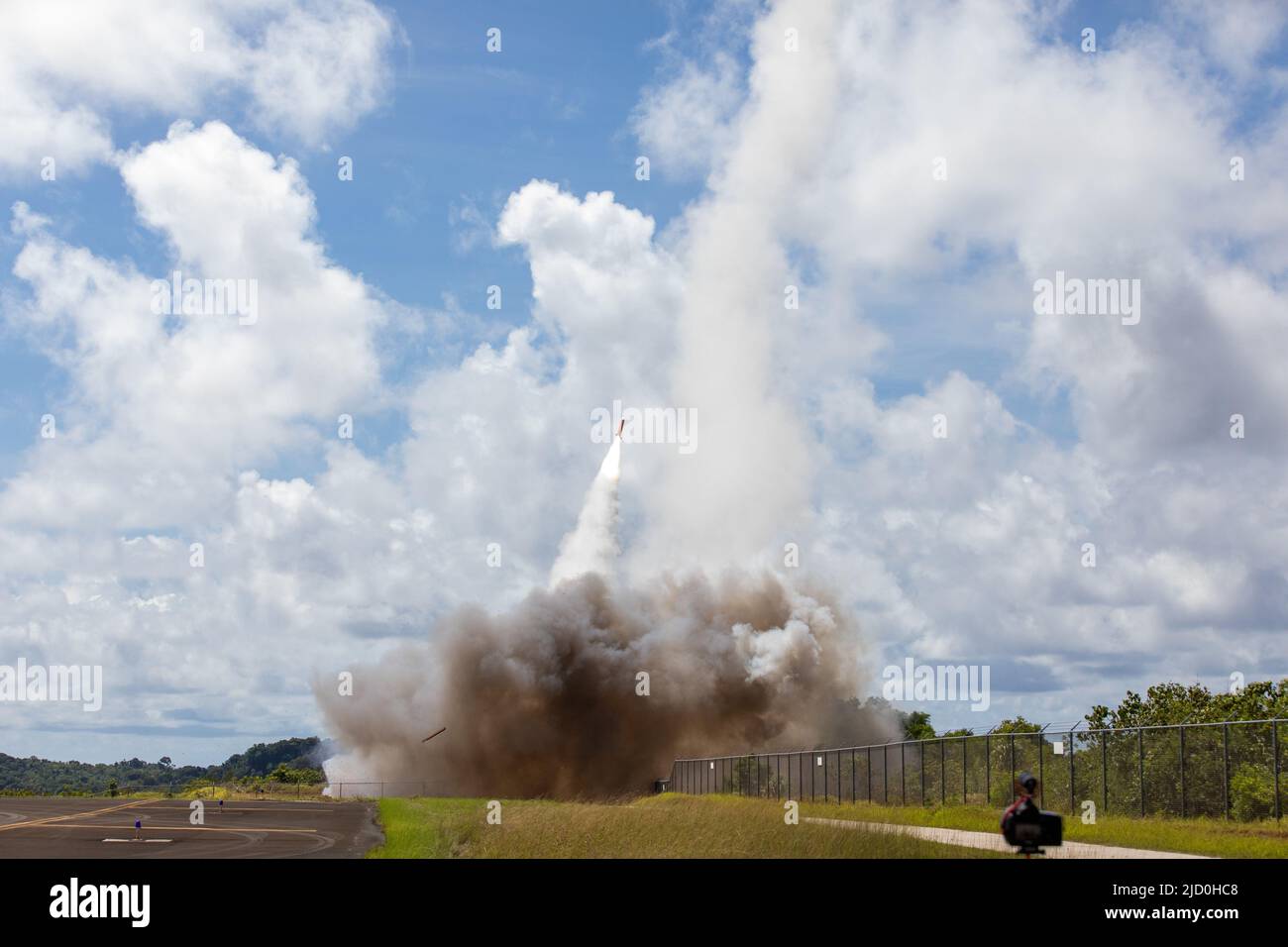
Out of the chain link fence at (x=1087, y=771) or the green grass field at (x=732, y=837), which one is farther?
the chain link fence at (x=1087, y=771)

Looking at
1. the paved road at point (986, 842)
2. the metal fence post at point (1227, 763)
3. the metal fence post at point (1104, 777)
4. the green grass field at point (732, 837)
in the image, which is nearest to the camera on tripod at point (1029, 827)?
the paved road at point (986, 842)

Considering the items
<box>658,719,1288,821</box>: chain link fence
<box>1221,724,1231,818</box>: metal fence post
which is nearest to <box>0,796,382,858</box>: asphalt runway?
<box>658,719,1288,821</box>: chain link fence

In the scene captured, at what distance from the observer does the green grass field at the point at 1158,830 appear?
28141 millimetres

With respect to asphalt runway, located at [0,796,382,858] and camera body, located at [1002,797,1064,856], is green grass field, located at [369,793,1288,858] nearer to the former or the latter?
asphalt runway, located at [0,796,382,858]

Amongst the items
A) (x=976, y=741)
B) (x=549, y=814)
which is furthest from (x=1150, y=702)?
(x=549, y=814)

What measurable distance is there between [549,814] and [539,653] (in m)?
41.6

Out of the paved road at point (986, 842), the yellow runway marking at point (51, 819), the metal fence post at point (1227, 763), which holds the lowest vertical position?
the yellow runway marking at point (51, 819)

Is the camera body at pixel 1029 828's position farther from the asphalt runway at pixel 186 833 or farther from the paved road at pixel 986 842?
the asphalt runway at pixel 186 833

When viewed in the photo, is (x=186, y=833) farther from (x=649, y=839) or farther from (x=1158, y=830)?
(x=1158, y=830)

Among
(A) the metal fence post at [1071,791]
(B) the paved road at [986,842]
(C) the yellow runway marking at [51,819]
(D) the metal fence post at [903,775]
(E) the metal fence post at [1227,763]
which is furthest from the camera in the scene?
(D) the metal fence post at [903,775]

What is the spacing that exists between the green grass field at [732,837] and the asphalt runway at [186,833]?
2094mm

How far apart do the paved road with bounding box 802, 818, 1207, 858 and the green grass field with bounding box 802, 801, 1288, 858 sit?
812 mm
